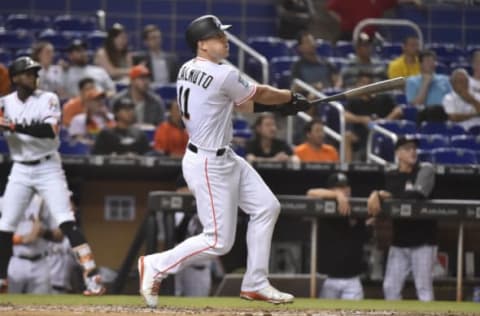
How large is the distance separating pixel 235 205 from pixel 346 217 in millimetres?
2385

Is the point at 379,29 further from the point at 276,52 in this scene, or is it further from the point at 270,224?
the point at 270,224

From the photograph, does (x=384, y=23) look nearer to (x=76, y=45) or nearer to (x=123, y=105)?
(x=76, y=45)

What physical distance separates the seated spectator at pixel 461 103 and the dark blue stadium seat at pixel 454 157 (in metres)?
1.15

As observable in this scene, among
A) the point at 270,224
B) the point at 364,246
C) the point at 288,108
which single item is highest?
the point at 288,108

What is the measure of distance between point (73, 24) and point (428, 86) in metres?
3.92

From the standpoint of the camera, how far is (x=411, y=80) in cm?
1252

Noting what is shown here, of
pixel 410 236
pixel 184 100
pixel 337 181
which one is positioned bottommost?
pixel 410 236

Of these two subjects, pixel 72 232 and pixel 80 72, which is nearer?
pixel 72 232

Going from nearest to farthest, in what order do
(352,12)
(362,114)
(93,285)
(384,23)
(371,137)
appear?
1. (93,285)
2. (371,137)
3. (362,114)
4. (384,23)
5. (352,12)

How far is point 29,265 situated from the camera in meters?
9.60

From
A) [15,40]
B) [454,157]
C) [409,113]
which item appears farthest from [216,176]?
[15,40]

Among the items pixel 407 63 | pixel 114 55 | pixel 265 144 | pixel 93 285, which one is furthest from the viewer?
pixel 407 63

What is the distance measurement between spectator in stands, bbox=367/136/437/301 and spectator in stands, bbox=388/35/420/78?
335cm

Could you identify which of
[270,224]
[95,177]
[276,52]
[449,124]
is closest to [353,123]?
[449,124]
